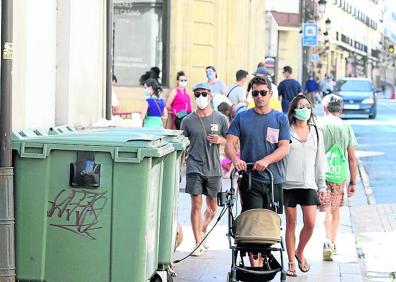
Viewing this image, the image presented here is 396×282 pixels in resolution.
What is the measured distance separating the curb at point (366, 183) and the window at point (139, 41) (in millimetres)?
4620

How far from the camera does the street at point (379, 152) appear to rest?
14977 millimetres

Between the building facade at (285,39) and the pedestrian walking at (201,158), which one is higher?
the building facade at (285,39)

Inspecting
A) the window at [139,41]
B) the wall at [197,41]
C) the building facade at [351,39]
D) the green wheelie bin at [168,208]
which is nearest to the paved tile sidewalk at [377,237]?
the green wheelie bin at [168,208]

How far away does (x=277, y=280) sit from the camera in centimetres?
816

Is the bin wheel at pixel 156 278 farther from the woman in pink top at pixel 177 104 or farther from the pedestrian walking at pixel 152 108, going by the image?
the woman in pink top at pixel 177 104

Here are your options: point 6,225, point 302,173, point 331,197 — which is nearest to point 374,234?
point 331,197

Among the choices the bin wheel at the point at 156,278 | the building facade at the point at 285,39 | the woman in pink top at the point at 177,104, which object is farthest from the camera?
the building facade at the point at 285,39

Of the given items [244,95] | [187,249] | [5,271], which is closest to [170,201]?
[5,271]

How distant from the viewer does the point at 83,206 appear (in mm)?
6105

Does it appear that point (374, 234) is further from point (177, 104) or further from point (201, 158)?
point (177, 104)

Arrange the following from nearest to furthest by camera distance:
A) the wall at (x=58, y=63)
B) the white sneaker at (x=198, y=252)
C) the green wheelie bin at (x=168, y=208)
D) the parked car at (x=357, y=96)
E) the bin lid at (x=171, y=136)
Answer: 1. the green wheelie bin at (x=168, y=208)
2. the bin lid at (x=171, y=136)
3. the wall at (x=58, y=63)
4. the white sneaker at (x=198, y=252)
5. the parked car at (x=357, y=96)

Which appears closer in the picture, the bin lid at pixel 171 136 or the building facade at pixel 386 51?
the bin lid at pixel 171 136

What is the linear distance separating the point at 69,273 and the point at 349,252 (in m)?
4.09

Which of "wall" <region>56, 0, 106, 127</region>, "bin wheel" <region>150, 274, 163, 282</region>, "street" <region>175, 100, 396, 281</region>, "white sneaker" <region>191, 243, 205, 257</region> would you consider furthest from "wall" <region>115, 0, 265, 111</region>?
"bin wheel" <region>150, 274, 163, 282</region>
